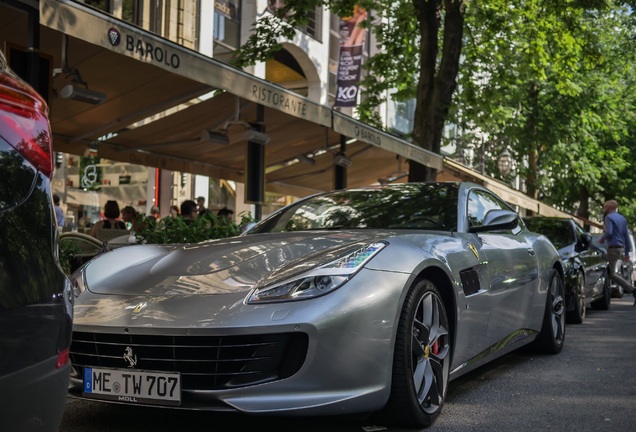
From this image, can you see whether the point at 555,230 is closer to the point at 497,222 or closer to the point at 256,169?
the point at 256,169

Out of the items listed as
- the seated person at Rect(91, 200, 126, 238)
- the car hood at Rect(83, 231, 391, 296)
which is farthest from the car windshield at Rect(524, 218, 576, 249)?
the car hood at Rect(83, 231, 391, 296)

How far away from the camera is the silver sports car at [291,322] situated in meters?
3.66

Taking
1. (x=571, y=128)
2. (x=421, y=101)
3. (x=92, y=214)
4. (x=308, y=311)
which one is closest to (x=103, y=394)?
(x=308, y=311)

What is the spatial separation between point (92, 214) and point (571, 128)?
15.9 meters

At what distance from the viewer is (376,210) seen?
17.8ft

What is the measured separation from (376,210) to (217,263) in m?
1.40

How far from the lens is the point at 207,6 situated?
808 inches

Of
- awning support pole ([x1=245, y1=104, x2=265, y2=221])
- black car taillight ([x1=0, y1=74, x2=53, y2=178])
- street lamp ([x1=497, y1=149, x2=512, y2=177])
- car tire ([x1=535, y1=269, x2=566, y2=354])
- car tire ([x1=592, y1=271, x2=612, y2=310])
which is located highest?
street lamp ([x1=497, y1=149, x2=512, y2=177])

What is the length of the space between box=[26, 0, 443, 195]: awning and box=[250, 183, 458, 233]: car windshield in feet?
6.01

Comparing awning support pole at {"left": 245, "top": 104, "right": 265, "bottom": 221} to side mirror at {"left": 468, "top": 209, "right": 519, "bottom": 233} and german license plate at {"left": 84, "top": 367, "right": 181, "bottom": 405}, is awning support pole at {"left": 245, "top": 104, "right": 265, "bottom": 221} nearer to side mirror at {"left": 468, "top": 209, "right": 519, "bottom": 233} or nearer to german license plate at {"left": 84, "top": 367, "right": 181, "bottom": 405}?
side mirror at {"left": 468, "top": 209, "right": 519, "bottom": 233}

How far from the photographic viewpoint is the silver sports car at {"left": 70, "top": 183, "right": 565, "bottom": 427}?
3656mm

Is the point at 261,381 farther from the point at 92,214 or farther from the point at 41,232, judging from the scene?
the point at 92,214

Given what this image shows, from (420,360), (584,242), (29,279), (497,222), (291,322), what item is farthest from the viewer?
(584,242)

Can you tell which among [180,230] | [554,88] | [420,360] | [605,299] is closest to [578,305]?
[605,299]
